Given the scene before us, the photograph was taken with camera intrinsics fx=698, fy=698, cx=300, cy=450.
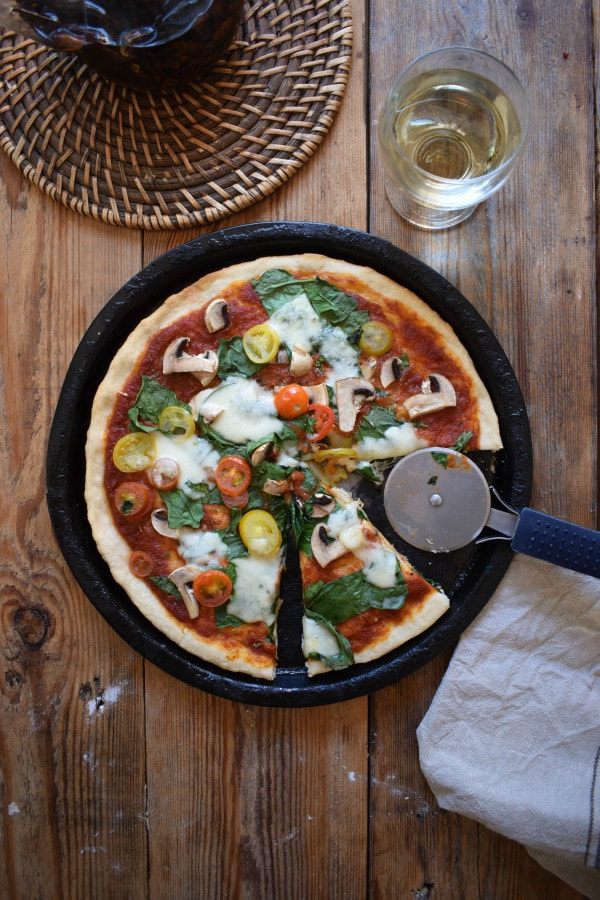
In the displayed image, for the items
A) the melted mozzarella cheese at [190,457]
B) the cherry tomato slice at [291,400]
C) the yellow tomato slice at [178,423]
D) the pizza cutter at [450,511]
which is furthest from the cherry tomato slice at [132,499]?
the pizza cutter at [450,511]

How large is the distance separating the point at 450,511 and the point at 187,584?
110cm

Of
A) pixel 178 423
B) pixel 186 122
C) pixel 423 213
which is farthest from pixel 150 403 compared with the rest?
pixel 423 213

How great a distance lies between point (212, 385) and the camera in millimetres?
2867

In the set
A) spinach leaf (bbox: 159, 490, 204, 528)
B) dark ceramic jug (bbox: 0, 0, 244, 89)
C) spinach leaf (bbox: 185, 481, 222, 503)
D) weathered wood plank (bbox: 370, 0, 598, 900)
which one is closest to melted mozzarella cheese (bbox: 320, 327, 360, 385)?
weathered wood plank (bbox: 370, 0, 598, 900)

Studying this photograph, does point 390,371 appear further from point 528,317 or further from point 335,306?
point 528,317

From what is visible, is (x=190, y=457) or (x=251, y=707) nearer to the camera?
(x=190, y=457)

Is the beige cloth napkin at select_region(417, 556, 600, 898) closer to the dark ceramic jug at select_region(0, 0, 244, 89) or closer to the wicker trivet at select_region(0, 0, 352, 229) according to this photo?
the wicker trivet at select_region(0, 0, 352, 229)

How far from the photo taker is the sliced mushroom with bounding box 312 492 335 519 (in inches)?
111

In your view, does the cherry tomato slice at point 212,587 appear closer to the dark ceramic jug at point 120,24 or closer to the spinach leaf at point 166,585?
the spinach leaf at point 166,585

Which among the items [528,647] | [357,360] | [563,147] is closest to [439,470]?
[357,360]

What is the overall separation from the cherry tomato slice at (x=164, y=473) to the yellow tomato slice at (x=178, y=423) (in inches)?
4.2

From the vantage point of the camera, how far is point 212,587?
2.79m

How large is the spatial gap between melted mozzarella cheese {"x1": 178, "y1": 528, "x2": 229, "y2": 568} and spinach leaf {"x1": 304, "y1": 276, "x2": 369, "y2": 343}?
39.3 inches

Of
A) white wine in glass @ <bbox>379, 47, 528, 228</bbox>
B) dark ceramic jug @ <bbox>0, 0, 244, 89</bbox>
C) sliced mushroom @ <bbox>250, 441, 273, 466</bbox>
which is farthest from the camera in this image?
sliced mushroom @ <bbox>250, 441, 273, 466</bbox>
